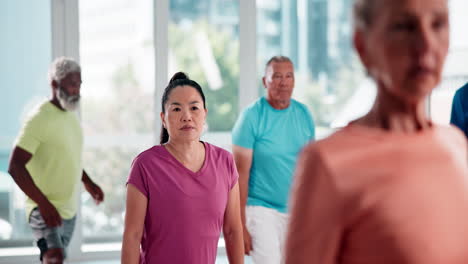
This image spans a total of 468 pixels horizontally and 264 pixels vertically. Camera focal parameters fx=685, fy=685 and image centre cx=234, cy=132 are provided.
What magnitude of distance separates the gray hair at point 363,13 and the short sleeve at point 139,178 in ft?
4.97

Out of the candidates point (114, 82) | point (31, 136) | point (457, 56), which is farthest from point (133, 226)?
point (457, 56)

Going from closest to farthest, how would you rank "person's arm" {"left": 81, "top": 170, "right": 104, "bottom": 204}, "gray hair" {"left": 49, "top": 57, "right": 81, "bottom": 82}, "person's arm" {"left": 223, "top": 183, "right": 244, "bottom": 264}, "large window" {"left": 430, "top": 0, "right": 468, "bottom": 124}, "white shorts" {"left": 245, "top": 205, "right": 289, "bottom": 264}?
1. "person's arm" {"left": 223, "top": 183, "right": 244, "bottom": 264}
2. "white shorts" {"left": 245, "top": 205, "right": 289, "bottom": 264}
3. "gray hair" {"left": 49, "top": 57, "right": 81, "bottom": 82}
4. "person's arm" {"left": 81, "top": 170, "right": 104, "bottom": 204}
5. "large window" {"left": 430, "top": 0, "right": 468, "bottom": 124}

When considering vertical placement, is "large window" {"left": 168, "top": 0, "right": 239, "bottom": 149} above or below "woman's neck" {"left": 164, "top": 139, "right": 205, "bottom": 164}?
above

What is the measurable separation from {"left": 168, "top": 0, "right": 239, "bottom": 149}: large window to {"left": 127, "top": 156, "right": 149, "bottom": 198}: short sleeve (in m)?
3.45

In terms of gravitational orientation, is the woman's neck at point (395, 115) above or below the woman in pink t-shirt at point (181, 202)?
above

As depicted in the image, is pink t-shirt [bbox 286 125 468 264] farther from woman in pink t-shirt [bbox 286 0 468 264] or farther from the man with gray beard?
the man with gray beard

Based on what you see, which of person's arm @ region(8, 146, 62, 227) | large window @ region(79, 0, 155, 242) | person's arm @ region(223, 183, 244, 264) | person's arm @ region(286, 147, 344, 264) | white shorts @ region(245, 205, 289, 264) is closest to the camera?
person's arm @ region(286, 147, 344, 264)

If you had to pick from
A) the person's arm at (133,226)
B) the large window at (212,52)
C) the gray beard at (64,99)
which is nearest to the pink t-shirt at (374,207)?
the person's arm at (133,226)

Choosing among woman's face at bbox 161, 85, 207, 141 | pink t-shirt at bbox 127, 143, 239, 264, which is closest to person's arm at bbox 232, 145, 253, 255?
woman's face at bbox 161, 85, 207, 141

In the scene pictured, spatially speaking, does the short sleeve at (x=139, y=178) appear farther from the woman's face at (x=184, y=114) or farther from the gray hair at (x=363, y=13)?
the gray hair at (x=363, y=13)

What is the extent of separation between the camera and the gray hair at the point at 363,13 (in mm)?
796

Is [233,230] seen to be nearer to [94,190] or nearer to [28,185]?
[28,185]

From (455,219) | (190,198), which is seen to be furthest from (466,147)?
(190,198)

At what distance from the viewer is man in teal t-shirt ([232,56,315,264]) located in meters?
3.55
